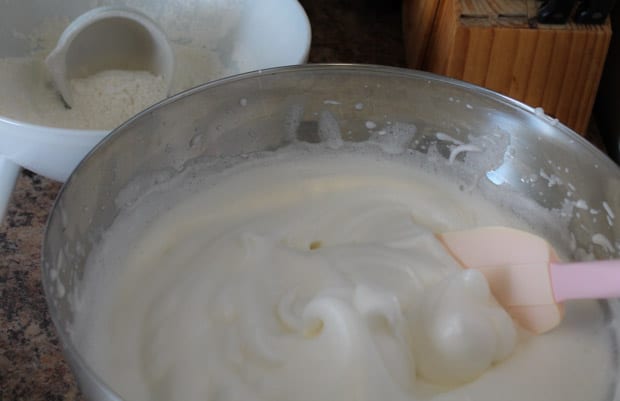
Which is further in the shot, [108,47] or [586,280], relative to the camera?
[108,47]

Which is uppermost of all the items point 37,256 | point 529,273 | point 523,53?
point 523,53

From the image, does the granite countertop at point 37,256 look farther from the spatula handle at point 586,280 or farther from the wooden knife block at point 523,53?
the spatula handle at point 586,280

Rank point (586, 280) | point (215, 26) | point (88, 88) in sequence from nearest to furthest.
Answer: point (586, 280) < point (88, 88) < point (215, 26)

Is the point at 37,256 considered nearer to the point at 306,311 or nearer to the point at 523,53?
the point at 306,311

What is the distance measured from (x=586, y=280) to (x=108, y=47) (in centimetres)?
→ 82

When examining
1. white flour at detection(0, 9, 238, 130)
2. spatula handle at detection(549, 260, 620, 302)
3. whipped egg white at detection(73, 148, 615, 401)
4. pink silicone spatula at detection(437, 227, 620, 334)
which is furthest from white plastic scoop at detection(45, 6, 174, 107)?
spatula handle at detection(549, 260, 620, 302)

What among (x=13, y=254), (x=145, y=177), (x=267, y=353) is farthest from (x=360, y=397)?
(x=13, y=254)

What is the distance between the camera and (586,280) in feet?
2.90

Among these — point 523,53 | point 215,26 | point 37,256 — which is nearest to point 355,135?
point 523,53

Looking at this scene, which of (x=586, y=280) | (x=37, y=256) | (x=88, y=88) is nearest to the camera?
(x=586, y=280)

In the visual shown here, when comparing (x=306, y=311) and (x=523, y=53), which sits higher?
(x=523, y=53)

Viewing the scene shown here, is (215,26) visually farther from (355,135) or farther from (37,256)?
(37,256)

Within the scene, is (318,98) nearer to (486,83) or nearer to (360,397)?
(486,83)

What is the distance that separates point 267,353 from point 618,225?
0.47 meters
